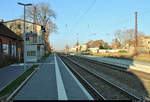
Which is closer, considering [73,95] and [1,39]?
[73,95]

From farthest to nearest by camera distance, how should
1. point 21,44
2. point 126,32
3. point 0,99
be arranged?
point 126,32 → point 21,44 → point 0,99

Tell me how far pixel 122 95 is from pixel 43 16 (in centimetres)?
4439

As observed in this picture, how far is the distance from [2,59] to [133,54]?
28.6 meters

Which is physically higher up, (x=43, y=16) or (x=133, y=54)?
(x=43, y=16)

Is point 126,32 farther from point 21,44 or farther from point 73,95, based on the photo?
point 73,95

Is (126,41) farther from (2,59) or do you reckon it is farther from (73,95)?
(73,95)

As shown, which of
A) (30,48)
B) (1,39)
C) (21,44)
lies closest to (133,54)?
(30,48)

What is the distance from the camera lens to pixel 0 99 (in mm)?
6516

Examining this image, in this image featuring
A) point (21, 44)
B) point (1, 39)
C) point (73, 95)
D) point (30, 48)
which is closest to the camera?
point (73, 95)

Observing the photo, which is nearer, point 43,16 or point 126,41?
point 43,16

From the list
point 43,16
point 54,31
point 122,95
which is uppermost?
point 43,16

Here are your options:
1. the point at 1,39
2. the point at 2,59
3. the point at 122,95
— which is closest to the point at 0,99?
the point at 122,95

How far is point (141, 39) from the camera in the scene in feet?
256

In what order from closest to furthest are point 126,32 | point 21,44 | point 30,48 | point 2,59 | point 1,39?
1. point 2,59
2. point 1,39
3. point 30,48
4. point 21,44
5. point 126,32
